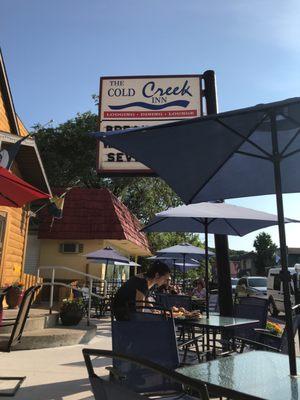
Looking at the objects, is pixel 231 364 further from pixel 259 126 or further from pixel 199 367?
pixel 259 126

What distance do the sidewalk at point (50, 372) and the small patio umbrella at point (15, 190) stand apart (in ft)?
8.05

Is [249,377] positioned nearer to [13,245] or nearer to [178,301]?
[178,301]

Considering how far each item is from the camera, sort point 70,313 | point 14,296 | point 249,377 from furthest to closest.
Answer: point 14,296 → point 70,313 → point 249,377

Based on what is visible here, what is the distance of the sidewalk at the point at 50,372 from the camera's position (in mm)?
5176

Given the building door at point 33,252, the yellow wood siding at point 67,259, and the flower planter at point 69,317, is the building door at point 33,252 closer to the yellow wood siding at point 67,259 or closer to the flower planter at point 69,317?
the yellow wood siding at point 67,259

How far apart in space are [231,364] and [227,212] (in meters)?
3.73

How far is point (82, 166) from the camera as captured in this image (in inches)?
1341

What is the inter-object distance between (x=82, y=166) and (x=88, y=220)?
13.4 metres

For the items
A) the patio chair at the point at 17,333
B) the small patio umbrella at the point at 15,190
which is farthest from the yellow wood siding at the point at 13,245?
the patio chair at the point at 17,333

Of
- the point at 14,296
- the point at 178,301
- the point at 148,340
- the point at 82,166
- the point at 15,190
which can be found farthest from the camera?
the point at 82,166

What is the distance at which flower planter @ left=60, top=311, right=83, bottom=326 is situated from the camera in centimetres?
921

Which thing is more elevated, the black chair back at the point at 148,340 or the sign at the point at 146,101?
the sign at the point at 146,101

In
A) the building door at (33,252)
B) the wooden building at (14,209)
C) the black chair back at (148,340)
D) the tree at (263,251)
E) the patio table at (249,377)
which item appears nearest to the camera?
the patio table at (249,377)

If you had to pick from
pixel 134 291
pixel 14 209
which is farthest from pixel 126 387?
pixel 14 209
